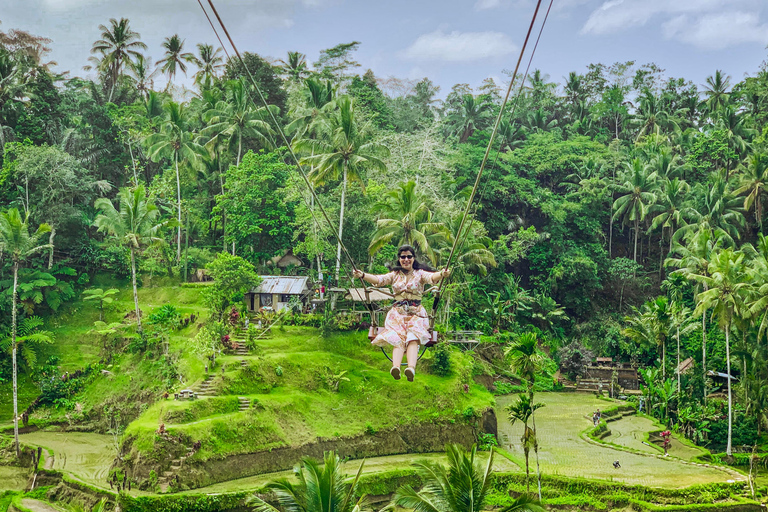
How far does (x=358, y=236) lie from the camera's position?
32.1 meters

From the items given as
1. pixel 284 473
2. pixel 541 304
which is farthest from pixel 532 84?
pixel 284 473

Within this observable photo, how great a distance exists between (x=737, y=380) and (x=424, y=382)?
1585 cm

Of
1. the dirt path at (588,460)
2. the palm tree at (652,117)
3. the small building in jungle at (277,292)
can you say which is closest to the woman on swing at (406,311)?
the dirt path at (588,460)

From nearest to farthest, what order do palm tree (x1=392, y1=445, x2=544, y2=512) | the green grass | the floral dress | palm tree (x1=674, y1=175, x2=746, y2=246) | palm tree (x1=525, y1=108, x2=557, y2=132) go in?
the floral dress < palm tree (x1=392, y1=445, x2=544, y2=512) < the green grass < palm tree (x1=674, y1=175, x2=746, y2=246) < palm tree (x1=525, y1=108, x2=557, y2=132)

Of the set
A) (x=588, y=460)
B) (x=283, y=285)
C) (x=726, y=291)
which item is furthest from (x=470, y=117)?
(x=588, y=460)

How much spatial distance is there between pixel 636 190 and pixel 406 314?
35173mm

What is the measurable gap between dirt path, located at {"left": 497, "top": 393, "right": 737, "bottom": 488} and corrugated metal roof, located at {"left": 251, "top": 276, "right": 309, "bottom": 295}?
31.8 ft

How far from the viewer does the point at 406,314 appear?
10000mm

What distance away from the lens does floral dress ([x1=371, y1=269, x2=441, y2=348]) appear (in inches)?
384

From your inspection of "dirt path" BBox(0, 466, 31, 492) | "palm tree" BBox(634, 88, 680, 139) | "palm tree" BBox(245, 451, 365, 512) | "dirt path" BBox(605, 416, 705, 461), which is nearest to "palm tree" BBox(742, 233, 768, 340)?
"dirt path" BBox(605, 416, 705, 461)

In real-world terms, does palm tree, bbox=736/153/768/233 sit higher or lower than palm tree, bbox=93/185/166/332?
higher

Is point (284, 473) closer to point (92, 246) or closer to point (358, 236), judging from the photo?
point (358, 236)

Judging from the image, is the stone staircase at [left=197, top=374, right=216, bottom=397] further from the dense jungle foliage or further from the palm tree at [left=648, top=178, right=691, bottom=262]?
the palm tree at [left=648, top=178, right=691, bottom=262]

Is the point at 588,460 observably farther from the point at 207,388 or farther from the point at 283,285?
the point at 283,285
